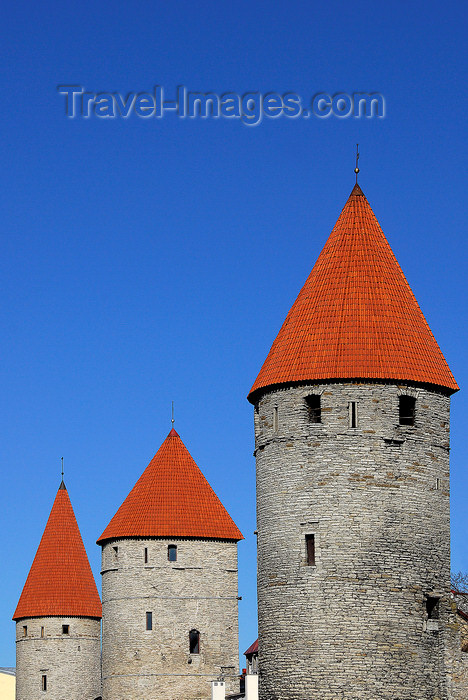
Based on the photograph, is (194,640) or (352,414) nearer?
(352,414)

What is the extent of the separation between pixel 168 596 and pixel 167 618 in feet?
2.18

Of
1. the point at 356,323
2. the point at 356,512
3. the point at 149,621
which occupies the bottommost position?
the point at 149,621

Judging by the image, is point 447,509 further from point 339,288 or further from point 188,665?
point 188,665

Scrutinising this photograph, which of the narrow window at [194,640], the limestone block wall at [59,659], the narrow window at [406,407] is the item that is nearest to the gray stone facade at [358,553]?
the narrow window at [406,407]

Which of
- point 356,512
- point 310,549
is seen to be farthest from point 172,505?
point 356,512

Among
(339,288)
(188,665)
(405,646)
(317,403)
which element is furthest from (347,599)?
(188,665)

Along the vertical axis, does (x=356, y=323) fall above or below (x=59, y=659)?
above


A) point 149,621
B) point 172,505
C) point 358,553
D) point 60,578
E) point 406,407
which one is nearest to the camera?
point 358,553

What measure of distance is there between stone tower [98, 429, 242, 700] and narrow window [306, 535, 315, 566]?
14947 mm

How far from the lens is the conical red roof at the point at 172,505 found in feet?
142

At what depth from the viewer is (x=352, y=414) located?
2805cm

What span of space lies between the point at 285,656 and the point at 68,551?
25.4 meters

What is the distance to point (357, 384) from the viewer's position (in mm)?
28219

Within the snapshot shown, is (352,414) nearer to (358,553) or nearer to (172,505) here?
(358,553)
